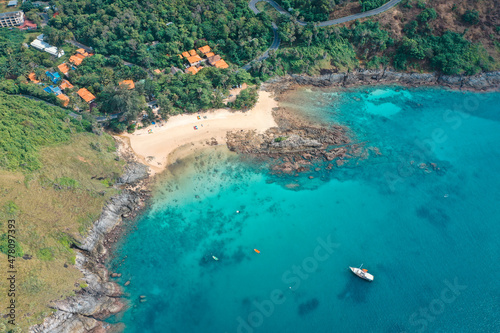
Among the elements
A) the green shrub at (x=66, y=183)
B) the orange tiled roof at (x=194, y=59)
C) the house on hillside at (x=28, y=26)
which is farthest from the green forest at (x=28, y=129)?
the house on hillside at (x=28, y=26)

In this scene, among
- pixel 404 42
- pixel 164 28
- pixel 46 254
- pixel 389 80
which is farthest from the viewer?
pixel 164 28

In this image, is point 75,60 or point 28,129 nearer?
point 28,129

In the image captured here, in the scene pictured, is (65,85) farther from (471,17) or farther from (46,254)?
(471,17)

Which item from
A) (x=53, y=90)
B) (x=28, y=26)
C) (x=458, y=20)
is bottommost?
(x=53, y=90)

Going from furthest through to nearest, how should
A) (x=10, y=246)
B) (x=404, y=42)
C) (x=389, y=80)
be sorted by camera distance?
(x=389, y=80), (x=404, y=42), (x=10, y=246)

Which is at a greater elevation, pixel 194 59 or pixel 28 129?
pixel 194 59

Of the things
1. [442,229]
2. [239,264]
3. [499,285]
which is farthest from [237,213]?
[499,285]

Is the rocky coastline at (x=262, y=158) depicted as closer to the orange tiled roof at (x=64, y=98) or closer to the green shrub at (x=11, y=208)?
the green shrub at (x=11, y=208)

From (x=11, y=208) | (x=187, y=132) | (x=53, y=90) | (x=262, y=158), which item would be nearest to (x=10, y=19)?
(x=53, y=90)
